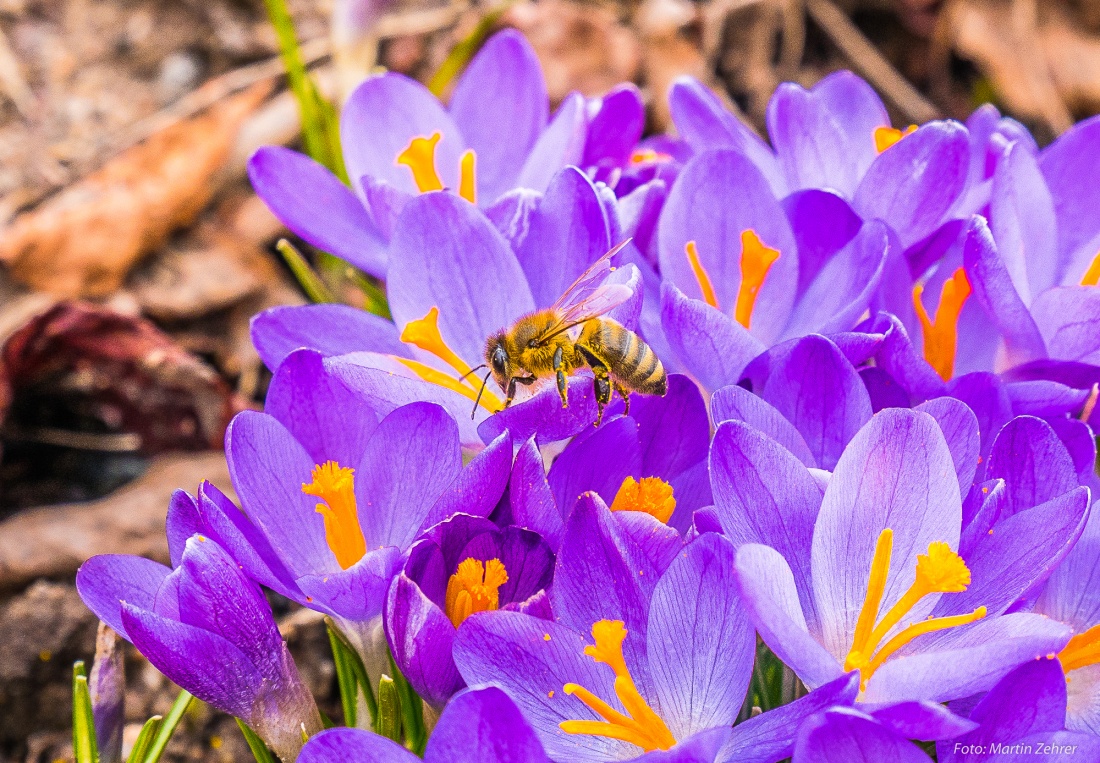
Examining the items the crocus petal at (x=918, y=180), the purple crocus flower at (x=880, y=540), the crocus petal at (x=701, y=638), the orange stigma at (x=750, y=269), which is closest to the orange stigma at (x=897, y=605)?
the purple crocus flower at (x=880, y=540)

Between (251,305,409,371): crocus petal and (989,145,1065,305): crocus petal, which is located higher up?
(251,305,409,371): crocus petal

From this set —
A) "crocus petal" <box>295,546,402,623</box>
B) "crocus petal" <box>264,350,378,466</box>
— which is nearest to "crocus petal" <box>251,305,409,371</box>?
"crocus petal" <box>264,350,378,466</box>

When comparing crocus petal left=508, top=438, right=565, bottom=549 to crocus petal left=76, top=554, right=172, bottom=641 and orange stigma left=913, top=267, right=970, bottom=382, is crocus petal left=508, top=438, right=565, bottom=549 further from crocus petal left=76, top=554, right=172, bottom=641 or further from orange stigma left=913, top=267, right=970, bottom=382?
orange stigma left=913, top=267, right=970, bottom=382

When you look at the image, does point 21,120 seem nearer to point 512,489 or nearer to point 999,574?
point 512,489

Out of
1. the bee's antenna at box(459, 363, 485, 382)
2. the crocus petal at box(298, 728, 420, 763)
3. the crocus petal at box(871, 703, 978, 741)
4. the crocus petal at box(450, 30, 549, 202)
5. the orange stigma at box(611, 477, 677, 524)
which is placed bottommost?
the crocus petal at box(871, 703, 978, 741)

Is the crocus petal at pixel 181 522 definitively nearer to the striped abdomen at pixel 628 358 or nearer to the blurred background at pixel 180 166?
the striped abdomen at pixel 628 358

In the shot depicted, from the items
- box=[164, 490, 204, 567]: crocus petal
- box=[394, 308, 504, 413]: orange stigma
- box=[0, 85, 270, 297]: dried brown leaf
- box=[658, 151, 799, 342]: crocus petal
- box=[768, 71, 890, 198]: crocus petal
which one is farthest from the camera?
box=[0, 85, 270, 297]: dried brown leaf
